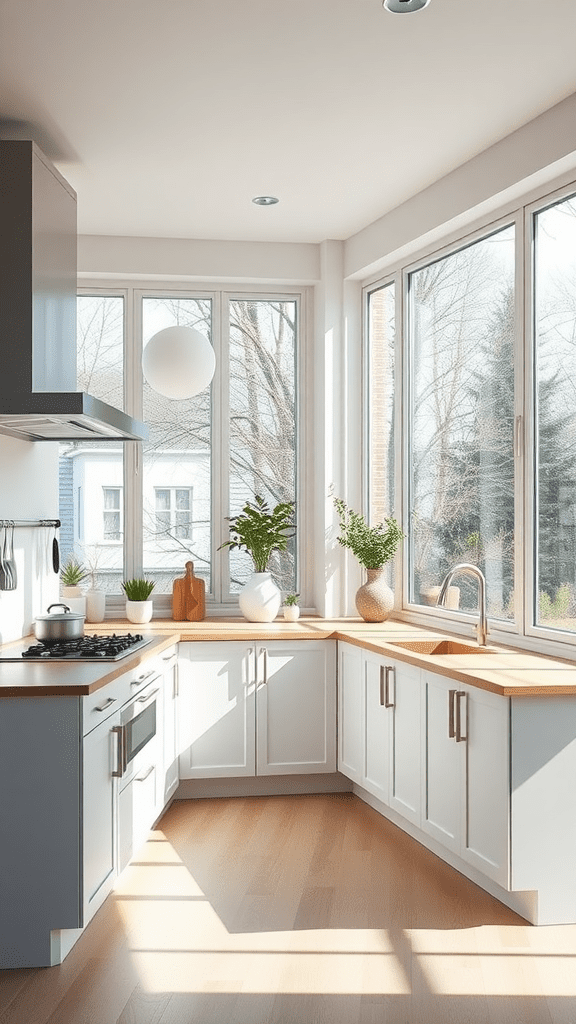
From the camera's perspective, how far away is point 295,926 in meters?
3.17

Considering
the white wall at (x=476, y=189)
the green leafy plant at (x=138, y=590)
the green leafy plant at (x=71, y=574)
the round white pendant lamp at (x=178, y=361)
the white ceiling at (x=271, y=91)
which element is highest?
the white ceiling at (x=271, y=91)

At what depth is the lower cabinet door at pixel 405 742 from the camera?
380cm

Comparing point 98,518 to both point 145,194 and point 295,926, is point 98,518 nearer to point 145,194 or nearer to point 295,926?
point 145,194

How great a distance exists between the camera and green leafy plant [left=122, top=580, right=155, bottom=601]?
16.3 feet

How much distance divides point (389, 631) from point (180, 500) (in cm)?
152

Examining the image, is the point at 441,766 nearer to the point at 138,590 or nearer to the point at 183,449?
the point at 138,590

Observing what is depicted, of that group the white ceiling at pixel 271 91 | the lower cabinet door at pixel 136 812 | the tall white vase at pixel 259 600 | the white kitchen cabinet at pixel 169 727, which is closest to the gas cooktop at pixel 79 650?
the white kitchen cabinet at pixel 169 727

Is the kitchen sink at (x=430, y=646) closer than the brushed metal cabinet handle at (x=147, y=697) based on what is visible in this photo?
No

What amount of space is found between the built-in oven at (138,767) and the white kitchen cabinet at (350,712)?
91cm

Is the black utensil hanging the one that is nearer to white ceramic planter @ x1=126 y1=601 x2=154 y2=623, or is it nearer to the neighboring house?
white ceramic planter @ x1=126 y1=601 x2=154 y2=623

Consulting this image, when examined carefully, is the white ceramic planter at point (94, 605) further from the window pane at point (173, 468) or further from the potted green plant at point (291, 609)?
the potted green plant at point (291, 609)

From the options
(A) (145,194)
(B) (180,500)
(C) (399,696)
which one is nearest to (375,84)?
(A) (145,194)

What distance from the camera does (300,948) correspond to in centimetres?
300

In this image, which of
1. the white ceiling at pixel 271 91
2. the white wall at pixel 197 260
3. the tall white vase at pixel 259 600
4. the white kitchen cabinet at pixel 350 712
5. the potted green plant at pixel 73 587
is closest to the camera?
the white ceiling at pixel 271 91
